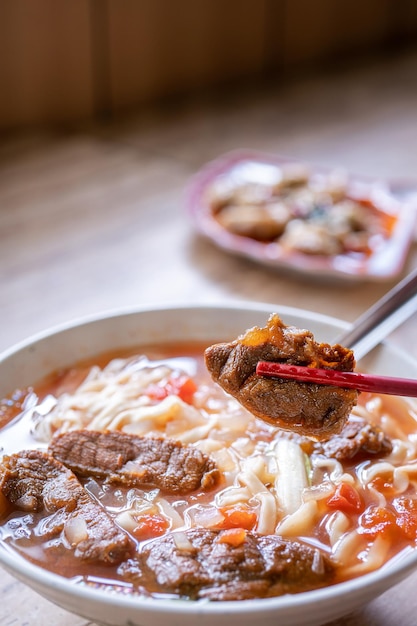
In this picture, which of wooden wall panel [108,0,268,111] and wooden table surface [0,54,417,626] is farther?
wooden wall panel [108,0,268,111]

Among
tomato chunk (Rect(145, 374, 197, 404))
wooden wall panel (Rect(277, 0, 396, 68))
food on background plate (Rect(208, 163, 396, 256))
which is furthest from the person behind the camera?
wooden wall panel (Rect(277, 0, 396, 68))

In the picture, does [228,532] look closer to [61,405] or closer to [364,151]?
[61,405]

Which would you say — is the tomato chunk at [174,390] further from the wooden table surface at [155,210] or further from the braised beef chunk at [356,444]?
the wooden table surface at [155,210]

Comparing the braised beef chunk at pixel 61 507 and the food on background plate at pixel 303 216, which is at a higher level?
the braised beef chunk at pixel 61 507

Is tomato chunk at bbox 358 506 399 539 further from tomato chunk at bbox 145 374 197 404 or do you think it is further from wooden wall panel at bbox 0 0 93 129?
wooden wall panel at bbox 0 0 93 129

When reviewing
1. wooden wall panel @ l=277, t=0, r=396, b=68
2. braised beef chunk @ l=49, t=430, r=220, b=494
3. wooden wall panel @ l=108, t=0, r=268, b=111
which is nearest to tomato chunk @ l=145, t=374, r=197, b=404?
braised beef chunk @ l=49, t=430, r=220, b=494

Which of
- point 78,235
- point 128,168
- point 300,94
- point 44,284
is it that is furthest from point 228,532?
point 300,94

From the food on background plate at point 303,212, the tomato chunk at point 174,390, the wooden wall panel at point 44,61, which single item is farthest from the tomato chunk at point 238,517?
the wooden wall panel at point 44,61
